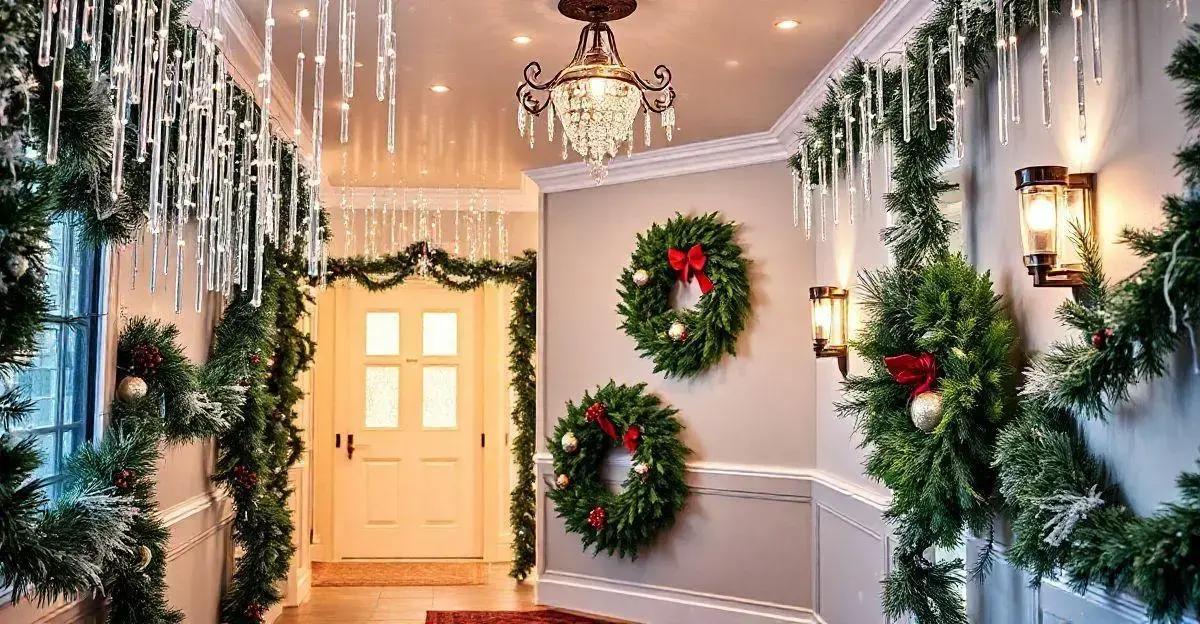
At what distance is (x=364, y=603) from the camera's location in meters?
6.17

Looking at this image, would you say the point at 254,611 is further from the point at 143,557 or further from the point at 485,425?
the point at 485,425

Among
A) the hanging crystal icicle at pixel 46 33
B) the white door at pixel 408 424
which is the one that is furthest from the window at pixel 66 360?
the white door at pixel 408 424

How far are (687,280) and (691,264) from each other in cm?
9

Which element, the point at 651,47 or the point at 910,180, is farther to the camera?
the point at 651,47

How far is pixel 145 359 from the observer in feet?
10.6

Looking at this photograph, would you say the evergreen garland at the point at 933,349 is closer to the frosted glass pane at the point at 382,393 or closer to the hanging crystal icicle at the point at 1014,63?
the hanging crystal icicle at the point at 1014,63

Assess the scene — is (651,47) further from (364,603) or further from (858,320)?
(364,603)

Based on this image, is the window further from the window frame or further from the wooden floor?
the wooden floor

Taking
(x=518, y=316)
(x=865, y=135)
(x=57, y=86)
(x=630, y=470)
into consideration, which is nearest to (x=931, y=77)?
(x=865, y=135)

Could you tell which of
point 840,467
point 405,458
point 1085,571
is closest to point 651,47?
point 840,467

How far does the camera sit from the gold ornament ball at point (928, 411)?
2.92m

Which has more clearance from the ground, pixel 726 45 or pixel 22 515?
pixel 726 45

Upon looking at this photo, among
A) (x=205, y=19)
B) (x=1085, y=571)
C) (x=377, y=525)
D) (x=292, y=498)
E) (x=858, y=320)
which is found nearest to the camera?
(x=1085, y=571)

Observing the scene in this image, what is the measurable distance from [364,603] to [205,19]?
388 cm
